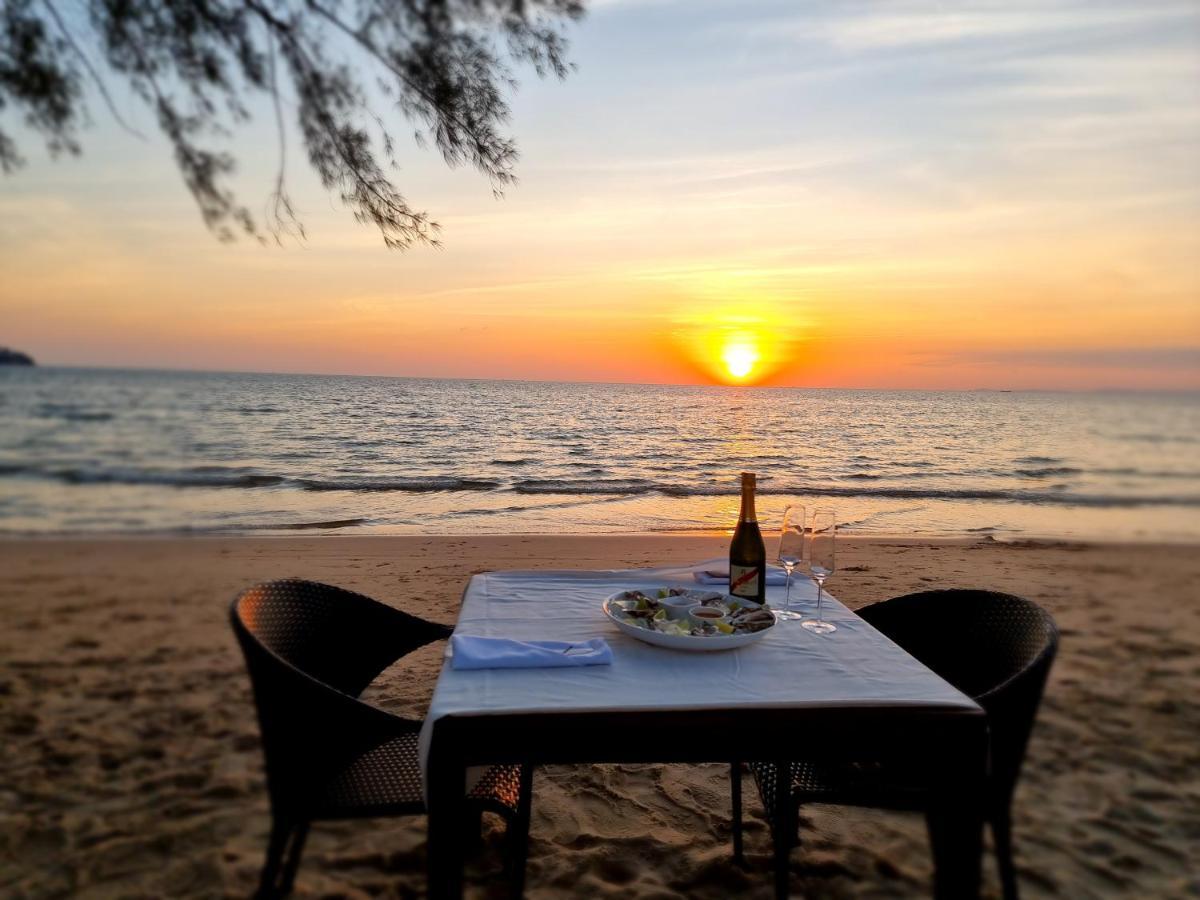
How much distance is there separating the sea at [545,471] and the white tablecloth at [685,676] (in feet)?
23.7

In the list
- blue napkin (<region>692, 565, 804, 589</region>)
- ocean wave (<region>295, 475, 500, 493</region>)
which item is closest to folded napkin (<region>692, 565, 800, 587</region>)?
blue napkin (<region>692, 565, 804, 589</region>)

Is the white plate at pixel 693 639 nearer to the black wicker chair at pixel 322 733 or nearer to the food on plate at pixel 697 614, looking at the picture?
the food on plate at pixel 697 614

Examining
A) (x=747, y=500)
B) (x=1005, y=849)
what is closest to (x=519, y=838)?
(x=747, y=500)

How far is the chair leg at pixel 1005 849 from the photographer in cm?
170

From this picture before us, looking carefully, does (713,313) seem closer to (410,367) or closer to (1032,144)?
(410,367)

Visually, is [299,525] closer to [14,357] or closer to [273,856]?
[14,357]

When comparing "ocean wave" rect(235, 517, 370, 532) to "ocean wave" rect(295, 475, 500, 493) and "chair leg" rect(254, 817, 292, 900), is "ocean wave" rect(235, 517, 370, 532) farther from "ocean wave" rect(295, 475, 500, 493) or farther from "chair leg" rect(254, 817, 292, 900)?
"chair leg" rect(254, 817, 292, 900)

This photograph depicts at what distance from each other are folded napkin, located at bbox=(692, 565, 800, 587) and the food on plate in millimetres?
279

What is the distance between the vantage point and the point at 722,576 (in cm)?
222

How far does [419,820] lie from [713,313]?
21.4m

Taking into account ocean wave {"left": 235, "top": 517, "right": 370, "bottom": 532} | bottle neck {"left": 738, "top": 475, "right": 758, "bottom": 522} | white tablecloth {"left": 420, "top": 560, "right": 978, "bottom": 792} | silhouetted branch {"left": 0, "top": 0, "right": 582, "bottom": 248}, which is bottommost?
ocean wave {"left": 235, "top": 517, "right": 370, "bottom": 532}

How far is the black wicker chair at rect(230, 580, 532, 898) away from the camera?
1.57m

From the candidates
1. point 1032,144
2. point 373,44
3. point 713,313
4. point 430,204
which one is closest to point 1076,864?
point 430,204

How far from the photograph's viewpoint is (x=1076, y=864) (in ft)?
7.19
